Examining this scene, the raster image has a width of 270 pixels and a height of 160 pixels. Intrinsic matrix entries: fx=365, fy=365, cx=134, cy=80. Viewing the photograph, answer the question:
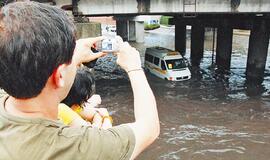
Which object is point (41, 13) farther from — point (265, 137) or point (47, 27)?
point (265, 137)

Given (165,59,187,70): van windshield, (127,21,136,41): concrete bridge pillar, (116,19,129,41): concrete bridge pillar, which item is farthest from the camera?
(116,19,129,41): concrete bridge pillar

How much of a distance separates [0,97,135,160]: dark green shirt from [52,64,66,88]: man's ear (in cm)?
15

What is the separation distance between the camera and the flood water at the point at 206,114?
11469 millimetres

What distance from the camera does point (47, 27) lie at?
51.8 inches

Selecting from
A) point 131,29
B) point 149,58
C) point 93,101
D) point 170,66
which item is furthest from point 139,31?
point 93,101

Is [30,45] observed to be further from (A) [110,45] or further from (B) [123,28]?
(B) [123,28]

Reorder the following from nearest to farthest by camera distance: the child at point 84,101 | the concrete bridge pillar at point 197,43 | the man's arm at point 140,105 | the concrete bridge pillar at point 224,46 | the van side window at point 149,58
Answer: the man's arm at point 140,105 < the child at point 84,101 < the van side window at point 149,58 < the concrete bridge pillar at point 224,46 < the concrete bridge pillar at point 197,43

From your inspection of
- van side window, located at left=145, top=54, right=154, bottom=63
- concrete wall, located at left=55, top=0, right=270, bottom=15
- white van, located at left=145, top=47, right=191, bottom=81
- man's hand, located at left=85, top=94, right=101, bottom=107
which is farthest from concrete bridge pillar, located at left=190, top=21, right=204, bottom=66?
man's hand, located at left=85, top=94, right=101, bottom=107

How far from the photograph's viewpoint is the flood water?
11.5 meters

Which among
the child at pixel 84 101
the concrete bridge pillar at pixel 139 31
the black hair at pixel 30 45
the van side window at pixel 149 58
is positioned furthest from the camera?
the concrete bridge pillar at pixel 139 31

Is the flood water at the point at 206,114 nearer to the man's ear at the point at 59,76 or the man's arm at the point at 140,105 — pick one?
the man's arm at the point at 140,105

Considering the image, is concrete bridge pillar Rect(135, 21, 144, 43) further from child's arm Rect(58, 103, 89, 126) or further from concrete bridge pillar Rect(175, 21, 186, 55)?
child's arm Rect(58, 103, 89, 126)

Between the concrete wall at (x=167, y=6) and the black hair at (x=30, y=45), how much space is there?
46.0ft

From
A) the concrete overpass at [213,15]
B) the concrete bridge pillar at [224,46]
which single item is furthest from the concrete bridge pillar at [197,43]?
the concrete bridge pillar at [224,46]
